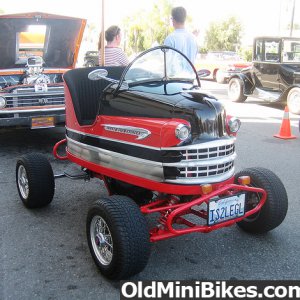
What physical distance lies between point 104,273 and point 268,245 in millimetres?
1505

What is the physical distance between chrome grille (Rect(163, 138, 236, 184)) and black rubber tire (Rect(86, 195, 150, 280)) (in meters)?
0.43

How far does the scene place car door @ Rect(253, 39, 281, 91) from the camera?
38.4 ft

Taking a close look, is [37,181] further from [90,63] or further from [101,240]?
[90,63]

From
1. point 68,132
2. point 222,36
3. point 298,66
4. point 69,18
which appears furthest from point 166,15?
point 68,132

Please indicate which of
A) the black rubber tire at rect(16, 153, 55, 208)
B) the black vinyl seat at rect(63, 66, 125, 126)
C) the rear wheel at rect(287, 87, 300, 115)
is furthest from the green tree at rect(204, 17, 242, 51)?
the black rubber tire at rect(16, 153, 55, 208)

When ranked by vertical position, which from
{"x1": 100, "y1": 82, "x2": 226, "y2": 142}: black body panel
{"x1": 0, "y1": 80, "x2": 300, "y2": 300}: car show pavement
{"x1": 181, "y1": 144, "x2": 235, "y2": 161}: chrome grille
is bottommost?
{"x1": 0, "y1": 80, "x2": 300, "y2": 300}: car show pavement

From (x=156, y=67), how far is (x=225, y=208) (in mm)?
1434

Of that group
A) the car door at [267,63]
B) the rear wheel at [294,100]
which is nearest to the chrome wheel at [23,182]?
the rear wheel at [294,100]

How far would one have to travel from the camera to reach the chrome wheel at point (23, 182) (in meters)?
4.61

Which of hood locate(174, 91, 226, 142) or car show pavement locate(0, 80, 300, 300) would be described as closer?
car show pavement locate(0, 80, 300, 300)

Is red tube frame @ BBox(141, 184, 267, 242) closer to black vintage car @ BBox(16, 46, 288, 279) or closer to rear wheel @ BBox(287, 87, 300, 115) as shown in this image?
black vintage car @ BBox(16, 46, 288, 279)

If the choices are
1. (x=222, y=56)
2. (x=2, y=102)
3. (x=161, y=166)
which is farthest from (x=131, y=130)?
(x=222, y=56)

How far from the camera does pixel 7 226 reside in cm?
414

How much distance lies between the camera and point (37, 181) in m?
4.34
